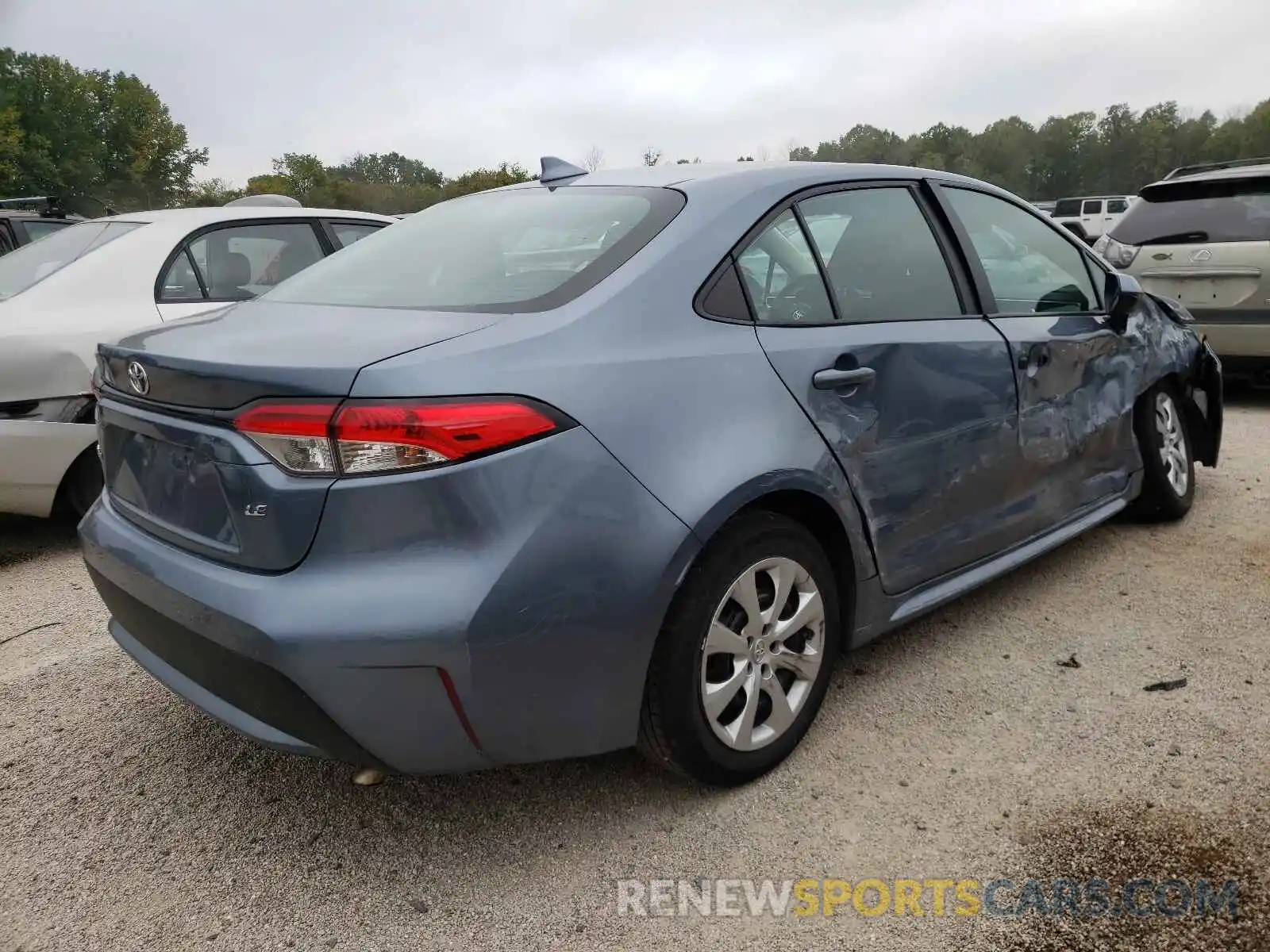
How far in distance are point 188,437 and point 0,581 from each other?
2728 mm

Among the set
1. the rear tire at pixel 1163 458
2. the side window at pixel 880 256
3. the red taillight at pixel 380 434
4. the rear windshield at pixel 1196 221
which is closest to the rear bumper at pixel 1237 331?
the rear windshield at pixel 1196 221

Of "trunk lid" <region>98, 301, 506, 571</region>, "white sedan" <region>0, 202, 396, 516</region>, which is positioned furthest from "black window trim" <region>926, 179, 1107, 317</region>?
"white sedan" <region>0, 202, 396, 516</region>

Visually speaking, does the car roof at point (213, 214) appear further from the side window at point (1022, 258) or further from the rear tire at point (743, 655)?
the rear tire at point (743, 655)

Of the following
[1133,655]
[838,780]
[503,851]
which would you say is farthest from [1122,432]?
[503,851]

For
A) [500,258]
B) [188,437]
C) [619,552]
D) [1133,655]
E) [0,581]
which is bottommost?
[1133,655]

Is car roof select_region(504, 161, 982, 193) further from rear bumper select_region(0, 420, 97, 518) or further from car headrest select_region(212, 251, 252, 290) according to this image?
car headrest select_region(212, 251, 252, 290)

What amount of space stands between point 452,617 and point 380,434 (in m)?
0.37

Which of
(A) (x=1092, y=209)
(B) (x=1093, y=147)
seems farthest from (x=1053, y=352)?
(B) (x=1093, y=147)

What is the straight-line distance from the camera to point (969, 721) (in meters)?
2.75

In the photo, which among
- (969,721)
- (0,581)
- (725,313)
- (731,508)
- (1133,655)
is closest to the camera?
(731,508)

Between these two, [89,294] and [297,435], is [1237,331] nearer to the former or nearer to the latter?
[297,435]

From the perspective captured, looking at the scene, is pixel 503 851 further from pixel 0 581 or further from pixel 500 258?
pixel 0 581

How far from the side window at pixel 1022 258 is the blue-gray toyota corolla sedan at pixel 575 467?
0.29ft

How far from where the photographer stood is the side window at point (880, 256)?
2.70m
